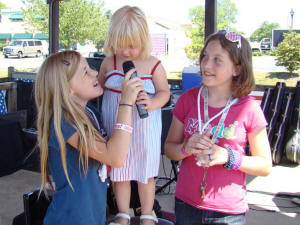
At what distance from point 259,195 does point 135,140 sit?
2519 mm

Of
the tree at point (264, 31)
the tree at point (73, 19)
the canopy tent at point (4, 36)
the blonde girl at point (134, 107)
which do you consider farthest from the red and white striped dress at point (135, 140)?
the canopy tent at point (4, 36)

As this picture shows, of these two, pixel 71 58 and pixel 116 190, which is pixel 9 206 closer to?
pixel 116 190

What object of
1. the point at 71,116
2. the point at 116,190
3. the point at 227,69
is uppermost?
the point at 227,69

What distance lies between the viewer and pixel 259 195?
374 cm

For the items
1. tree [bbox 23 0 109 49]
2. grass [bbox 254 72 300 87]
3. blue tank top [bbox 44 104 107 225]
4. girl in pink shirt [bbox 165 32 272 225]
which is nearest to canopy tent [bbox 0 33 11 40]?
tree [bbox 23 0 109 49]

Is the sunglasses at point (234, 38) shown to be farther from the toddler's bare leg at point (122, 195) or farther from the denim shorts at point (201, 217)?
the toddler's bare leg at point (122, 195)

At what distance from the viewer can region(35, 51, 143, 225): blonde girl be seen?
133 cm

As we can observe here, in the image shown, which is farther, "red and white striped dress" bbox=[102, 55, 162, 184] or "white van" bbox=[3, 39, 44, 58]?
"white van" bbox=[3, 39, 44, 58]

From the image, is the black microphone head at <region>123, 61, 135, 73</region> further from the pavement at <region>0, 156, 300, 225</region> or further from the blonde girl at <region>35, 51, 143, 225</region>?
the pavement at <region>0, 156, 300, 225</region>

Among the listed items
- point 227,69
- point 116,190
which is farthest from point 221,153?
point 116,190

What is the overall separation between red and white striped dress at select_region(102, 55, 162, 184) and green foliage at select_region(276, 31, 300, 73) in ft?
39.7

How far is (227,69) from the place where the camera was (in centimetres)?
143

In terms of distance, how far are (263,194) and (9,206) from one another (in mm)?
2758

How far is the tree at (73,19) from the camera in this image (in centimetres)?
1619
